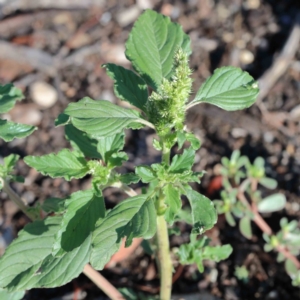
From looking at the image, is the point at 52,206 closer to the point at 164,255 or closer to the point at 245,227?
the point at 164,255

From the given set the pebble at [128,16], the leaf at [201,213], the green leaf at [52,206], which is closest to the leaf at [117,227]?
the leaf at [201,213]

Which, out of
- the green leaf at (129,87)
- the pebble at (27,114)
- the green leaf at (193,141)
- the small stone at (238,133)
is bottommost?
the small stone at (238,133)

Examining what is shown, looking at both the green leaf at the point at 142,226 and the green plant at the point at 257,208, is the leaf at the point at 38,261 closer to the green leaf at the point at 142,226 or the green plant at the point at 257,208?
the green leaf at the point at 142,226

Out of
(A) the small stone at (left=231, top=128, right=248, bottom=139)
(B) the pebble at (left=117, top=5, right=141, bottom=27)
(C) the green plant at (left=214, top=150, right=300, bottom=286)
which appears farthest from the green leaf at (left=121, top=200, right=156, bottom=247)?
(B) the pebble at (left=117, top=5, right=141, bottom=27)

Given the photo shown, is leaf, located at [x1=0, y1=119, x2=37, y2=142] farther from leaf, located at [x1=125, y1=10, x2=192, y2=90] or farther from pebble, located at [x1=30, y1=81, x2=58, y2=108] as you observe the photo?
pebble, located at [x1=30, y1=81, x2=58, y2=108]

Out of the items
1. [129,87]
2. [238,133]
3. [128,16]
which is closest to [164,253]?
[129,87]

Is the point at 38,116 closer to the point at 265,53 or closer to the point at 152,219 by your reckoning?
the point at 265,53

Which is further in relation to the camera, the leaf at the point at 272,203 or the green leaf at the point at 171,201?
the leaf at the point at 272,203
